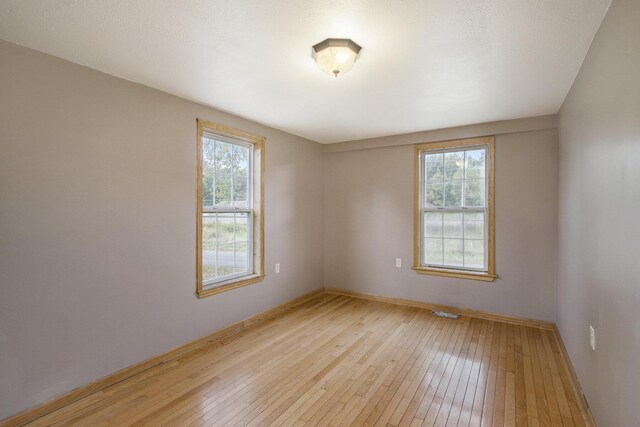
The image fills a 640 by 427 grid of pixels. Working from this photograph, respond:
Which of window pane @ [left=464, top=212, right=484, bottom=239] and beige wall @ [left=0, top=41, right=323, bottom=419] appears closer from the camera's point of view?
beige wall @ [left=0, top=41, right=323, bottom=419]

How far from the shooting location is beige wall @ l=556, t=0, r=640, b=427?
4.45ft

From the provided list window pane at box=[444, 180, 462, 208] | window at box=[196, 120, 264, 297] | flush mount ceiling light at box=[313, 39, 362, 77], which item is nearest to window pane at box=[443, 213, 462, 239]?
window pane at box=[444, 180, 462, 208]

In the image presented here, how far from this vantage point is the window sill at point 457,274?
387cm

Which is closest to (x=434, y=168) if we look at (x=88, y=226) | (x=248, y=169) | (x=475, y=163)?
(x=475, y=163)

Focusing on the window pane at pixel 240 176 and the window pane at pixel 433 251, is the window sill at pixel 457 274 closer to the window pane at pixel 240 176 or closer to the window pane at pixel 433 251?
the window pane at pixel 433 251

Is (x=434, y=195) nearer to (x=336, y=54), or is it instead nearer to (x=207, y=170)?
(x=336, y=54)

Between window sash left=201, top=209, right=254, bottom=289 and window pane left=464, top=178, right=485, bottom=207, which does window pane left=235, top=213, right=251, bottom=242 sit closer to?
window sash left=201, top=209, right=254, bottom=289

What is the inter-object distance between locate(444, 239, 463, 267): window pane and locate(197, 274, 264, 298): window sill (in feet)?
8.09

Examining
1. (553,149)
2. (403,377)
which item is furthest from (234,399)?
(553,149)

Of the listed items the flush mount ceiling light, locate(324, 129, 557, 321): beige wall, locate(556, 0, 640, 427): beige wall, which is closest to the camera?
locate(556, 0, 640, 427): beige wall

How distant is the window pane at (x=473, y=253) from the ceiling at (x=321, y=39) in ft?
5.60

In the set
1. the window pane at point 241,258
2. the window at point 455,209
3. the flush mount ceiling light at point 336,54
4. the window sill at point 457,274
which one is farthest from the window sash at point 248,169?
the window sill at point 457,274

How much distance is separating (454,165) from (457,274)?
1.43m

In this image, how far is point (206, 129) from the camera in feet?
10.7
